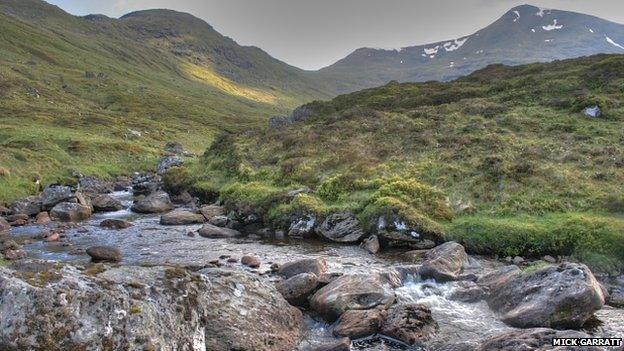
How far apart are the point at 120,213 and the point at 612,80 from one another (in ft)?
188

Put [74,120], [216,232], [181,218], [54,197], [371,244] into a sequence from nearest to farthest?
[371,244] → [216,232] → [181,218] → [54,197] → [74,120]

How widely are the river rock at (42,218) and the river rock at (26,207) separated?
153 centimetres

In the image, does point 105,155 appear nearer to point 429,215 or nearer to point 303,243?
point 303,243

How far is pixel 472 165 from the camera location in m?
36.5

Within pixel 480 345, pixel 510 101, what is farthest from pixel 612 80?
pixel 480 345

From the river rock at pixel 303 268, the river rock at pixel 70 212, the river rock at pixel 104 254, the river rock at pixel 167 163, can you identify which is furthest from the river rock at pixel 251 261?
the river rock at pixel 167 163

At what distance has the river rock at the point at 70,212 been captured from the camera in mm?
36500

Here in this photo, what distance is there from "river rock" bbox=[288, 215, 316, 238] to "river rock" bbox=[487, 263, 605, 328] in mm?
15393

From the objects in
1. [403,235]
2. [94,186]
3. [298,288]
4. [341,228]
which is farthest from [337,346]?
[94,186]

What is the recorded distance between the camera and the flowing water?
53.3 feet

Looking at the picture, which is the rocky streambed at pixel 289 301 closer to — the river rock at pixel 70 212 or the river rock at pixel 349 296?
the river rock at pixel 349 296

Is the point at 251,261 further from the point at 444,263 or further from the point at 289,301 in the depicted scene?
the point at 444,263

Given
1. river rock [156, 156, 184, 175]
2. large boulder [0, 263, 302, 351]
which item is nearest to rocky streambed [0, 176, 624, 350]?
large boulder [0, 263, 302, 351]

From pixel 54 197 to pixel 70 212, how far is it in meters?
4.19
